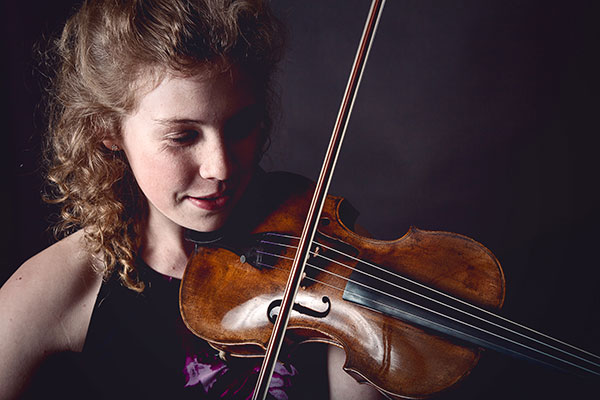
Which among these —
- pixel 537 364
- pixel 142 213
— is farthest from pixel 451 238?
pixel 142 213

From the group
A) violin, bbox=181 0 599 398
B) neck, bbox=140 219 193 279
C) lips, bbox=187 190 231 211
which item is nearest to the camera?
violin, bbox=181 0 599 398

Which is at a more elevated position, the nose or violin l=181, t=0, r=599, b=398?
the nose

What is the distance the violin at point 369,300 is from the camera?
0.56m

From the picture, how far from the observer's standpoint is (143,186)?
0.68 metres

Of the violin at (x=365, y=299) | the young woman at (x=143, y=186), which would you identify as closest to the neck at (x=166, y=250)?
the young woman at (x=143, y=186)

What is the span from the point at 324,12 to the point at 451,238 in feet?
2.13

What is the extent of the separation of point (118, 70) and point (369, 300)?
0.49m

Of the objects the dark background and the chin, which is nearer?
the chin

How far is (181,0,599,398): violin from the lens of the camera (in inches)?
22.2

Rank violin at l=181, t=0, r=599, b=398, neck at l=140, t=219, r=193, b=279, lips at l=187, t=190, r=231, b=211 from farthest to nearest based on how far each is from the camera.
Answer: neck at l=140, t=219, r=193, b=279 < lips at l=187, t=190, r=231, b=211 < violin at l=181, t=0, r=599, b=398

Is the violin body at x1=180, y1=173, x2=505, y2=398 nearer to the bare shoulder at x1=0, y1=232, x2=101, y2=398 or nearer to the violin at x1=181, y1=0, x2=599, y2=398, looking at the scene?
the violin at x1=181, y1=0, x2=599, y2=398

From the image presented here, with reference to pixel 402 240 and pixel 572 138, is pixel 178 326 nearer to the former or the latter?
pixel 402 240

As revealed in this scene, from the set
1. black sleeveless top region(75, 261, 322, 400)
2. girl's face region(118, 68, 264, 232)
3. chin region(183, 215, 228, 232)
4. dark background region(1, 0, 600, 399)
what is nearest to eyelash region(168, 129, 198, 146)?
girl's face region(118, 68, 264, 232)

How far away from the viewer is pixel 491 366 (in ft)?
3.41
